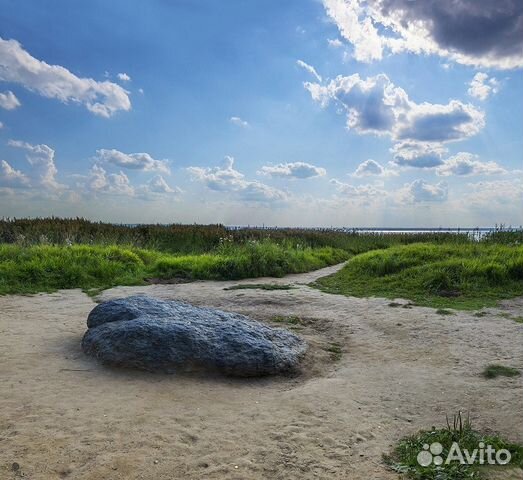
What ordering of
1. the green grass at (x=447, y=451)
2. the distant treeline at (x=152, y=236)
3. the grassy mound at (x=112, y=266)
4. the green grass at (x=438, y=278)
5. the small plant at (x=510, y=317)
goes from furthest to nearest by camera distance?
the distant treeline at (x=152, y=236) < the grassy mound at (x=112, y=266) < the green grass at (x=438, y=278) < the small plant at (x=510, y=317) < the green grass at (x=447, y=451)

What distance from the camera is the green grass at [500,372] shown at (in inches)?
211

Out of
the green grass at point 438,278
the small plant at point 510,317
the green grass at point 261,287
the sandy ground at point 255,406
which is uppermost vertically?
the green grass at point 438,278

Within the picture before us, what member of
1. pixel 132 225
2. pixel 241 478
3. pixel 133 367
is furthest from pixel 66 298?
pixel 132 225

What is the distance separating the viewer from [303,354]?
6.16m

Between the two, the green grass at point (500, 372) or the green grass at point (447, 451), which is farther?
the green grass at point (500, 372)

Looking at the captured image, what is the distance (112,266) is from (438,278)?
8341mm

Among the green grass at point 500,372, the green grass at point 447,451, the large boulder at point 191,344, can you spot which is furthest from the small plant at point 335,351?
the green grass at point 447,451

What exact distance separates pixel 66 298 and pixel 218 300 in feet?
10.2

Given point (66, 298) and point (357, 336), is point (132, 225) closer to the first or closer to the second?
point (66, 298)

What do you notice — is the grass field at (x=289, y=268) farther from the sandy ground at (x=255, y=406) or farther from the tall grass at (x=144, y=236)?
the sandy ground at (x=255, y=406)

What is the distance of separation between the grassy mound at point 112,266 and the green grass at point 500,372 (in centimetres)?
839

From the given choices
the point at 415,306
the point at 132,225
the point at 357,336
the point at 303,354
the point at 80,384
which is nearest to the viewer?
the point at 80,384

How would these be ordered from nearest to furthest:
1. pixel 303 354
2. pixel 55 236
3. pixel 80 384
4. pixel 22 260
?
1. pixel 80 384
2. pixel 303 354
3. pixel 22 260
4. pixel 55 236

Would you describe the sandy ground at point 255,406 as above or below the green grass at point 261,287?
below
